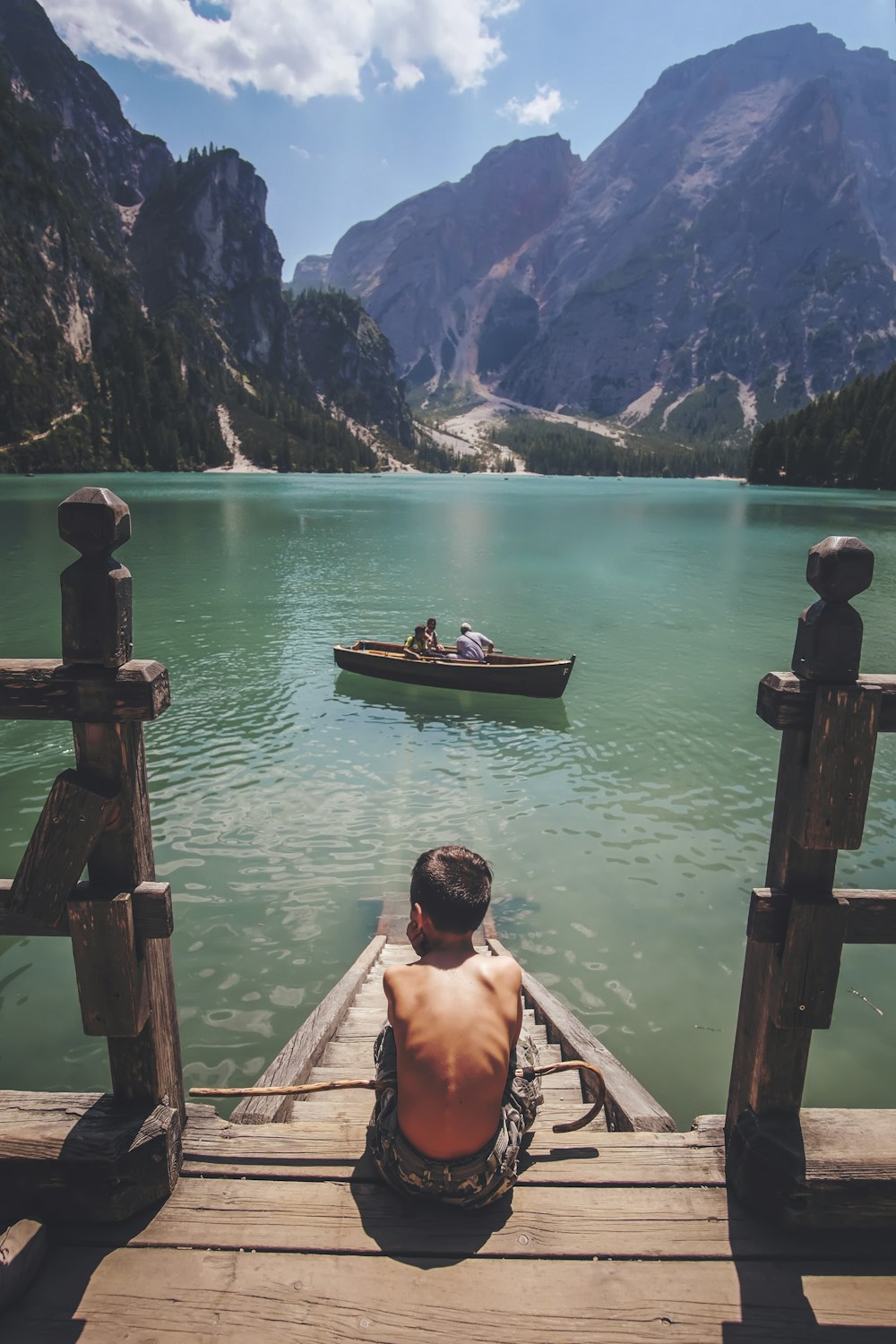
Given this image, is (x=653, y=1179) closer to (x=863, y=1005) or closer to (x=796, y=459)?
(x=863, y=1005)

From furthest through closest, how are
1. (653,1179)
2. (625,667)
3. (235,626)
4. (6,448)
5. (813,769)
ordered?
(6,448) < (235,626) < (625,667) < (653,1179) < (813,769)

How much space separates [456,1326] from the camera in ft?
9.95

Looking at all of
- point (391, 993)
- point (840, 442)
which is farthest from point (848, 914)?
point (840, 442)

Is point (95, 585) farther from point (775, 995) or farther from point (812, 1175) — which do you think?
point (812, 1175)

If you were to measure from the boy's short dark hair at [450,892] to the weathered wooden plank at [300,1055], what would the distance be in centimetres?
188

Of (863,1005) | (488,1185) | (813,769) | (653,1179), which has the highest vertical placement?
(813,769)

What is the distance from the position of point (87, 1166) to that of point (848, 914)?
3.78m

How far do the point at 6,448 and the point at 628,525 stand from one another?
137 metres

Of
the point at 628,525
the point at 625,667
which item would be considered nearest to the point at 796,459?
the point at 628,525

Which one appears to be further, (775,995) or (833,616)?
(775,995)

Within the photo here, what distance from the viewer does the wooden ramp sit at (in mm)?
3057

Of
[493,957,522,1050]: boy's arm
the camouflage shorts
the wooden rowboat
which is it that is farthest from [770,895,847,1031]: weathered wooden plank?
the wooden rowboat

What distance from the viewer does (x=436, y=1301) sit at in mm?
3133

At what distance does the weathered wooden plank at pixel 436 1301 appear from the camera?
303 centimetres
